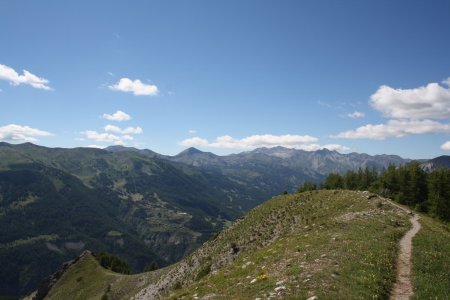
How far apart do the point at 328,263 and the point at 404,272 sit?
16.4 ft

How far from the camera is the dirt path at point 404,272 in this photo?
806 inches

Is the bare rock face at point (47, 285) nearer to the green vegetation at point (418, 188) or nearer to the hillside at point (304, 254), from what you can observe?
the hillside at point (304, 254)

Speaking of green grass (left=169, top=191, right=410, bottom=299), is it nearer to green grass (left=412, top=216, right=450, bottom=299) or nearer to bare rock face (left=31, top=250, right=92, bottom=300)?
green grass (left=412, top=216, right=450, bottom=299)

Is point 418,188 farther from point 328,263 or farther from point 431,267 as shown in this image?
point 328,263

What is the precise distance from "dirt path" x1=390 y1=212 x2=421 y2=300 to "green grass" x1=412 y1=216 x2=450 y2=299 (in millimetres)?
364

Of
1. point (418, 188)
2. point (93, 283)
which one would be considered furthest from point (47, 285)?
point (418, 188)

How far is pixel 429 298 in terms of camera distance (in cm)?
1944

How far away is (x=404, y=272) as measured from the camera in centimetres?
2472

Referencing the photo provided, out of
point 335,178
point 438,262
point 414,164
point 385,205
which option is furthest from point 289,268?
point 335,178

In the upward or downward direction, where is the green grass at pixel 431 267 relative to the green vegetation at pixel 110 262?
upward

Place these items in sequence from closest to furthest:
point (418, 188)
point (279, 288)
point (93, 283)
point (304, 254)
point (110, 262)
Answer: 1. point (279, 288)
2. point (304, 254)
3. point (418, 188)
4. point (93, 283)
5. point (110, 262)

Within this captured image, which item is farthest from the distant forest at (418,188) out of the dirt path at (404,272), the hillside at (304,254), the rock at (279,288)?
the rock at (279,288)

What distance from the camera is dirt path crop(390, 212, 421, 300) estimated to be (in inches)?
806

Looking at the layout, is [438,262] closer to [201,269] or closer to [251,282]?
[251,282]
